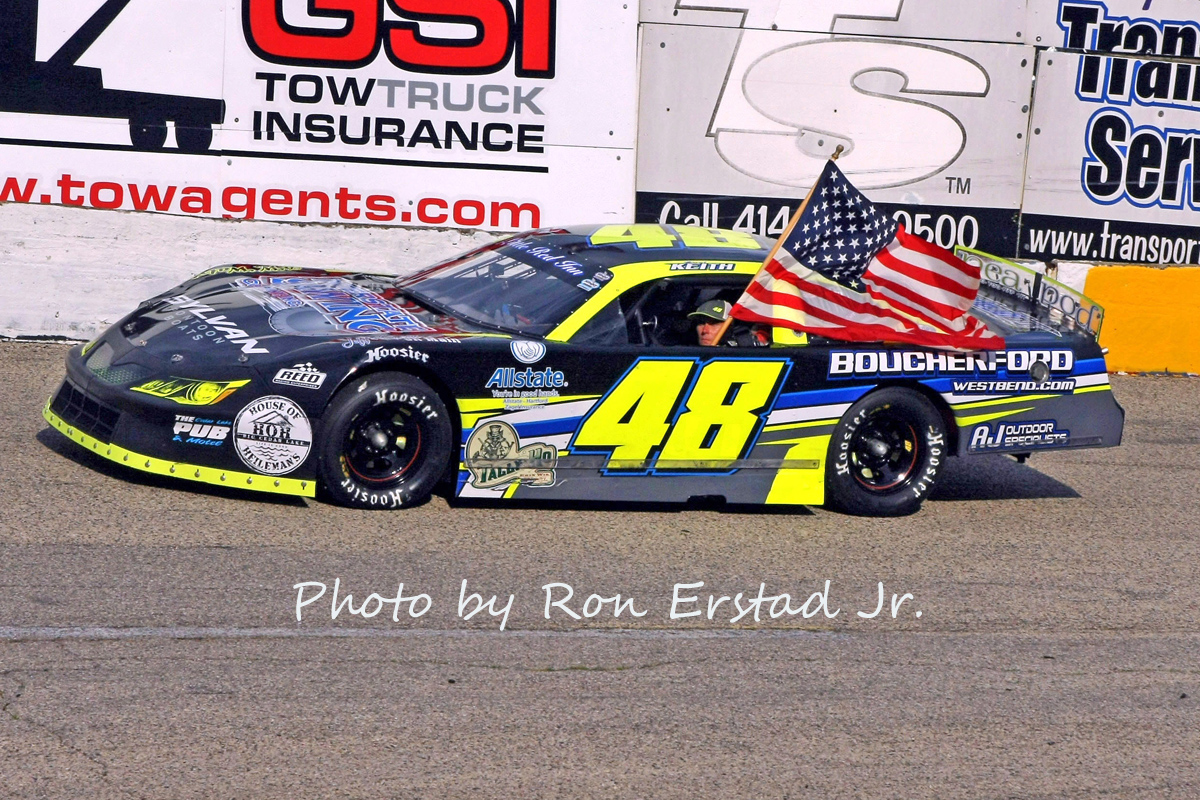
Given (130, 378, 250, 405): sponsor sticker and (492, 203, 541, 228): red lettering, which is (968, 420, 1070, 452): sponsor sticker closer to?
(130, 378, 250, 405): sponsor sticker

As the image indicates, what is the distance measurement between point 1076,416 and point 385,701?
463cm

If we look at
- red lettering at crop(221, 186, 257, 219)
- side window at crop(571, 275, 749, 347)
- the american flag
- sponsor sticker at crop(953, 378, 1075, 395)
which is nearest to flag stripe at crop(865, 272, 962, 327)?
the american flag

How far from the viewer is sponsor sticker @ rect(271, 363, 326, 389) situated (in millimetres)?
5957

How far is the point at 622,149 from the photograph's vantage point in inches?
420

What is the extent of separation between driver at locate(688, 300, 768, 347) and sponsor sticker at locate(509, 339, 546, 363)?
88 cm

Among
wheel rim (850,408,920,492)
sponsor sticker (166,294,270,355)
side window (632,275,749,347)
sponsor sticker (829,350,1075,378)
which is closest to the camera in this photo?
sponsor sticker (166,294,270,355)

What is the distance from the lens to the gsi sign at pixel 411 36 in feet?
33.6

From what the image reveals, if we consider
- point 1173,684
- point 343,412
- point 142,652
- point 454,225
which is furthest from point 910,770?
point 454,225

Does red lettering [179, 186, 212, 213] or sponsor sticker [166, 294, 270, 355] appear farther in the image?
red lettering [179, 186, 212, 213]

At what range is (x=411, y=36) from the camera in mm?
10383

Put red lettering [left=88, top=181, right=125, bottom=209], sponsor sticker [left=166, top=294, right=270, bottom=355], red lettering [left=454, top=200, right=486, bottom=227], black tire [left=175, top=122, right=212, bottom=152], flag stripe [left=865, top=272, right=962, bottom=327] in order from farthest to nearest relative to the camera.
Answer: red lettering [left=454, top=200, right=486, bottom=227], black tire [left=175, top=122, right=212, bottom=152], red lettering [left=88, top=181, right=125, bottom=209], flag stripe [left=865, top=272, right=962, bottom=327], sponsor sticker [left=166, top=294, right=270, bottom=355]

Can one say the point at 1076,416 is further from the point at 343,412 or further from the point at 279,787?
the point at 279,787

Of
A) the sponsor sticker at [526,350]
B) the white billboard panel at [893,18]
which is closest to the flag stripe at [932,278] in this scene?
the sponsor sticker at [526,350]

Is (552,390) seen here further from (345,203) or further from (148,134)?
(148,134)
